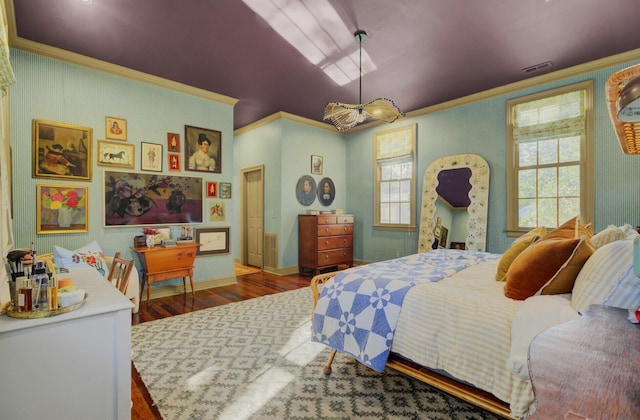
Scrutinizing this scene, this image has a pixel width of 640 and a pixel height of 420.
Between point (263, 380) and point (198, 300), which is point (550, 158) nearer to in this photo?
point (263, 380)

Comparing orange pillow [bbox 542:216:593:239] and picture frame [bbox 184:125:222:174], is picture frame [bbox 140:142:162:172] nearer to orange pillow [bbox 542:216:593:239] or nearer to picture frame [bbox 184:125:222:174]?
picture frame [bbox 184:125:222:174]

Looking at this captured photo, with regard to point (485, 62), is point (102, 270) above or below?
below

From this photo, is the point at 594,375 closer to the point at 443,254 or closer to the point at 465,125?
the point at 443,254

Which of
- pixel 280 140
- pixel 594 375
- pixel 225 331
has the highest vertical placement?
pixel 280 140

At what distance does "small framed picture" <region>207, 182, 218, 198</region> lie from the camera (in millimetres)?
4463

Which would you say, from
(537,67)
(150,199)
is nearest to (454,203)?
(537,67)

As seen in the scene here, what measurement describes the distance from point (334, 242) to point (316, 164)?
158 cm

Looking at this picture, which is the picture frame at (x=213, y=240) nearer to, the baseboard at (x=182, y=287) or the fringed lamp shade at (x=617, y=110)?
the baseboard at (x=182, y=287)

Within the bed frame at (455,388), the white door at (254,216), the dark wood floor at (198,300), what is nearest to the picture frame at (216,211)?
the dark wood floor at (198,300)

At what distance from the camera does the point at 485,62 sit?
139 inches

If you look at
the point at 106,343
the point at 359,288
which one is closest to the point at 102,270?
the point at 106,343

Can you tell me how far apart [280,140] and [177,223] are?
2.28 m

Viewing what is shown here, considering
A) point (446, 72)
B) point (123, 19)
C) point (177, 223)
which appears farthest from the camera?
point (177, 223)

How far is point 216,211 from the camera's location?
4547 mm
